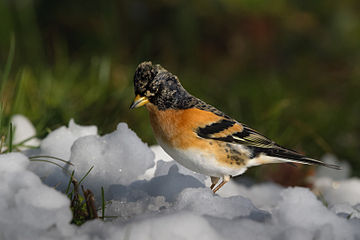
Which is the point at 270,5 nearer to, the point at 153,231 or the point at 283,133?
the point at 283,133

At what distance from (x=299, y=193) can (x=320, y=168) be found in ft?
6.55

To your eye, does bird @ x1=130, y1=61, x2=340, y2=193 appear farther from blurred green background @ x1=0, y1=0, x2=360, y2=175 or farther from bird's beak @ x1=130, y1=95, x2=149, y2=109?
blurred green background @ x1=0, y1=0, x2=360, y2=175

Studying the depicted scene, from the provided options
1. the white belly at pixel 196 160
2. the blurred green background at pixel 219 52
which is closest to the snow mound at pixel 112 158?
the white belly at pixel 196 160

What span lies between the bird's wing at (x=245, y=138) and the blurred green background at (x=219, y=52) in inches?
61.6

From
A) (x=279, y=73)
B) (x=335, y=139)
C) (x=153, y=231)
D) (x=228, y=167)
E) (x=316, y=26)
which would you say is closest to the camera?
(x=153, y=231)

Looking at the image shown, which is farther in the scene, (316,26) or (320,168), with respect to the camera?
(316,26)

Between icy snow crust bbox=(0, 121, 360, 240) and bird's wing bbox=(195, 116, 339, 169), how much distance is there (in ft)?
0.81

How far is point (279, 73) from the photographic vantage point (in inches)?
232

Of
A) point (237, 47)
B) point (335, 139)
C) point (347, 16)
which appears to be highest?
point (347, 16)

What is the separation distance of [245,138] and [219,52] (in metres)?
3.72

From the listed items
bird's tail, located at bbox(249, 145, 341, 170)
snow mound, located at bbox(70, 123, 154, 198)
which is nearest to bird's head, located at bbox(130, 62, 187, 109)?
snow mound, located at bbox(70, 123, 154, 198)

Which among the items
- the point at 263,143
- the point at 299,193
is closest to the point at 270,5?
the point at 263,143

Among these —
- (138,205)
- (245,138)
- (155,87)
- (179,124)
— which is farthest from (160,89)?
(138,205)

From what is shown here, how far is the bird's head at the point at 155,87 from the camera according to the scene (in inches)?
94.2
